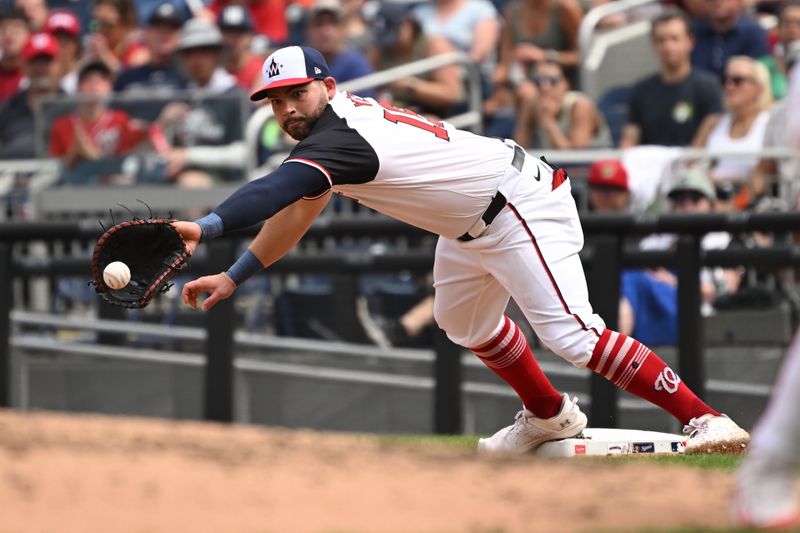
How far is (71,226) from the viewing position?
9.34m

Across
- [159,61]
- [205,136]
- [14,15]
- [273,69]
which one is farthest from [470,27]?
[273,69]

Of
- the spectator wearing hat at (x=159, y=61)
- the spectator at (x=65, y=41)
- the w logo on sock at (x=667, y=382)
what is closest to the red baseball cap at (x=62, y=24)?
the spectator at (x=65, y=41)

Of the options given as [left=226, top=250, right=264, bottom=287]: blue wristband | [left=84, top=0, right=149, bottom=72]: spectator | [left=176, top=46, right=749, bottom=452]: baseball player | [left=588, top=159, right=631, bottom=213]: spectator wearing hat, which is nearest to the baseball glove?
[left=176, top=46, right=749, bottom=452]: baseball player

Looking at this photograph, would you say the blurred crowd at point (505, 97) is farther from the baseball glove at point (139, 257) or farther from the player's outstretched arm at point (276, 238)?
the baseball glove at point (139, 257)

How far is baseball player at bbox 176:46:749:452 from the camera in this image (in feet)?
A: 18.4

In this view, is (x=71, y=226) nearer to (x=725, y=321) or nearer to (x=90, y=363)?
(x=90, y=363)

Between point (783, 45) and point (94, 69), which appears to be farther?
point (94, 69)

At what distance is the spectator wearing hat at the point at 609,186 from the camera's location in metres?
8.88

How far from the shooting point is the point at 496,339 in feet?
20.7

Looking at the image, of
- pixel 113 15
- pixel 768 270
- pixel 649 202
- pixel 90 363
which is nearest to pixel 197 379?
pixel 90 363

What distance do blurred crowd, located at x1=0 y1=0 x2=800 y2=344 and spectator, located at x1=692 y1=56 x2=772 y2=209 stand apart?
1 cm

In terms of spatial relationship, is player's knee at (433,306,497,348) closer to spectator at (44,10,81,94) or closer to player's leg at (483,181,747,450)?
player's leg at (483,181,747,450)

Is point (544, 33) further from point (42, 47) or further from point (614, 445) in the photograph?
point (614, 445)

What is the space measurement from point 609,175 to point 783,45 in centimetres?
236
